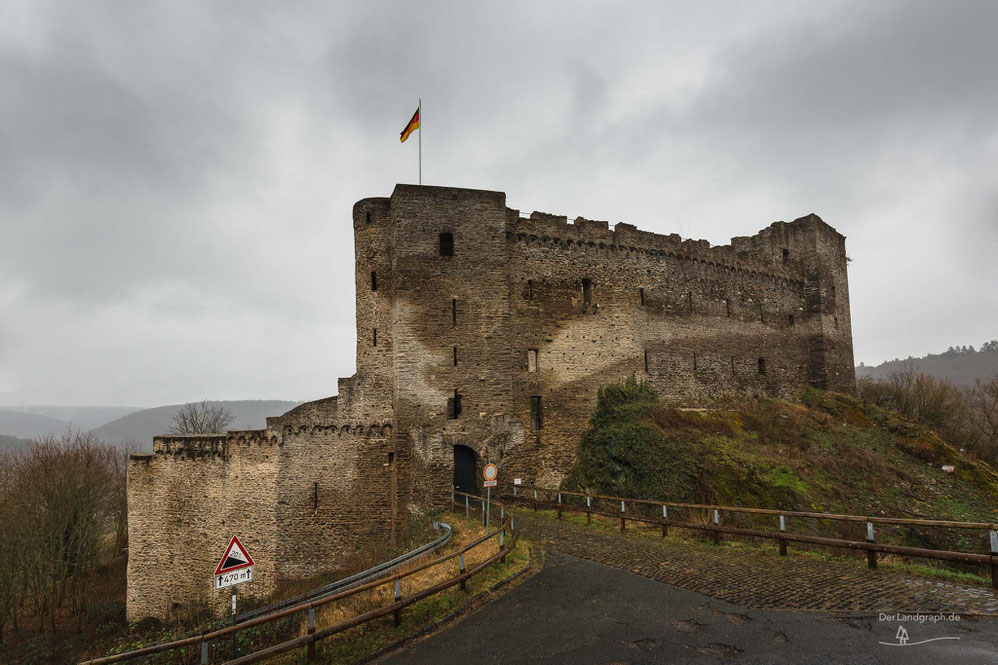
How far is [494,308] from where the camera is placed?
21.0 metres

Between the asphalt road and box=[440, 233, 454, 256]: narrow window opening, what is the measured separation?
47.9ft

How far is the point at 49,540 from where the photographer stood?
1026 inches

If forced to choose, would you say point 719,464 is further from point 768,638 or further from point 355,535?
point 355,535

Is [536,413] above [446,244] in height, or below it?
below

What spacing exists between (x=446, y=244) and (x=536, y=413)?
8.23 m

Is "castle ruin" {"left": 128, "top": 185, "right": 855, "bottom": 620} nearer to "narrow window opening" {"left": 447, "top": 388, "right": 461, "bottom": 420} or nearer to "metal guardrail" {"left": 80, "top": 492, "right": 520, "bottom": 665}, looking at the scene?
"narrow window opening" {"left": 447, "top": 388, "right": 461, "bottom": 420}

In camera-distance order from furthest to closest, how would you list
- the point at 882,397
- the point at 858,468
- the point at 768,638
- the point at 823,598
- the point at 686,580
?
the point at 882,397 < the point at 858,468 < the point at 686,580 < the point at 823,598 < the point at 768,638

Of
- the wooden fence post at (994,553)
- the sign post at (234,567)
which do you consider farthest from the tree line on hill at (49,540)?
the wooden fence post at (994,553)

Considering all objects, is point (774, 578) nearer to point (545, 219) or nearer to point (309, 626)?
point (309, 626)

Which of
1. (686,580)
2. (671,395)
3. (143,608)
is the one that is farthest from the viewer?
(671,395)

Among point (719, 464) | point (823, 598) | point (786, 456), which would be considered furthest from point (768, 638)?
point (786, 456)

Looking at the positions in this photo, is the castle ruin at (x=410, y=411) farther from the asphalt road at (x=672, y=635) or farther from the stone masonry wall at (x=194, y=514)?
the asphalt road at (x=672, y=635)

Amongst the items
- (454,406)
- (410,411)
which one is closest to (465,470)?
(454,406)

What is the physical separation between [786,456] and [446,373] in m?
13.2
